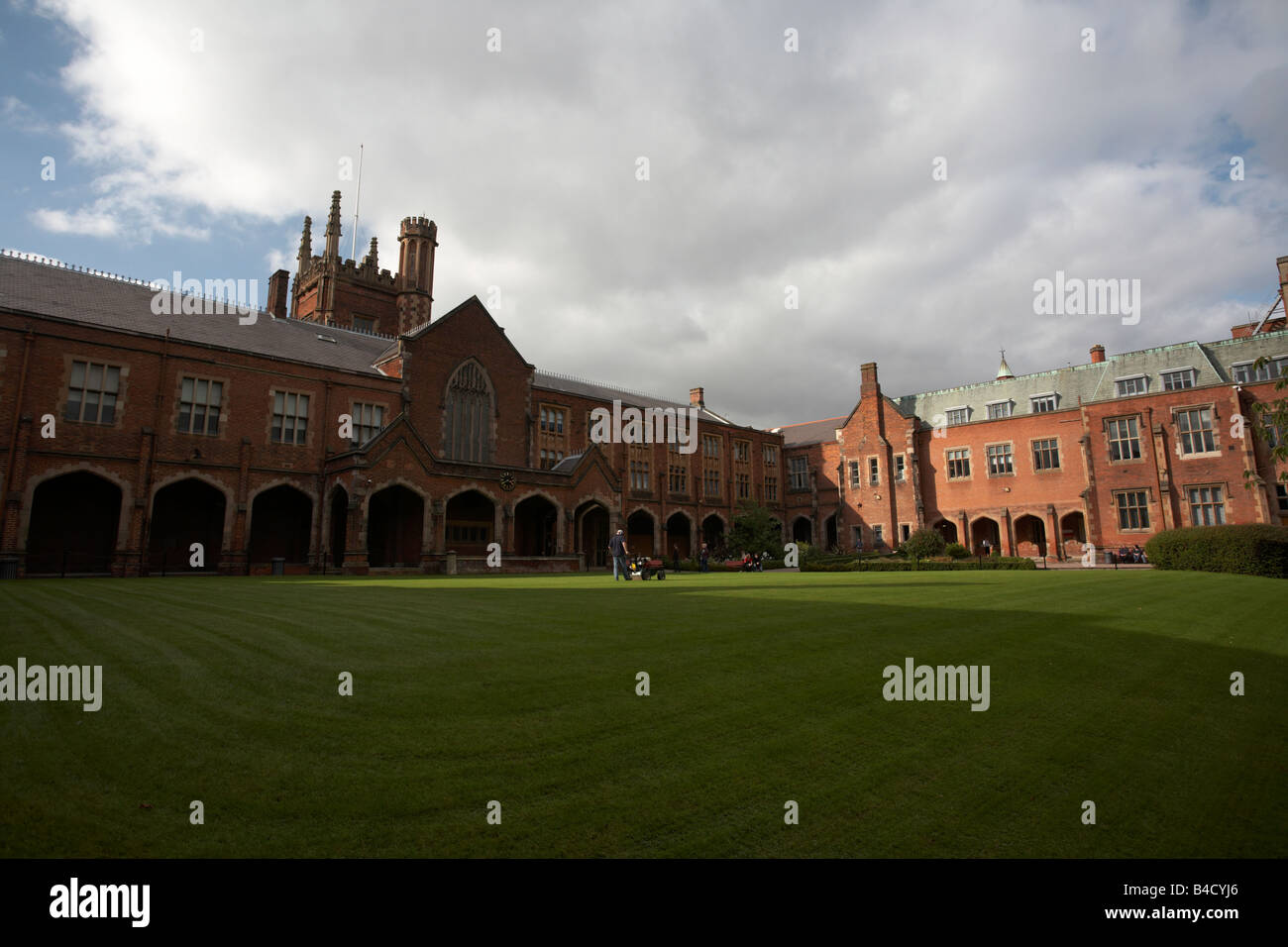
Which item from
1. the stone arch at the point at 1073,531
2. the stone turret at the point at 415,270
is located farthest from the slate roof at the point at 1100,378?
the stone turret at the point at 415,270

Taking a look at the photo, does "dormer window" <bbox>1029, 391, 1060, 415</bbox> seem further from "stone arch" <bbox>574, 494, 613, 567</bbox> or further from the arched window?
the arched window

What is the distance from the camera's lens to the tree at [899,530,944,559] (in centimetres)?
3847

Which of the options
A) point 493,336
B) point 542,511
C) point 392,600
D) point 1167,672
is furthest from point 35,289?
point 1167,672

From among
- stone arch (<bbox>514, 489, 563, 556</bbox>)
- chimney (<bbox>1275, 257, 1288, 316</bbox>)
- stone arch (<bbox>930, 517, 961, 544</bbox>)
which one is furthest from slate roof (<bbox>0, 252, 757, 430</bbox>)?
chimney (<bbox>1275, 257, 1288, 316</bbox>)

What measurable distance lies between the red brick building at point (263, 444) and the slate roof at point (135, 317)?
10 cm

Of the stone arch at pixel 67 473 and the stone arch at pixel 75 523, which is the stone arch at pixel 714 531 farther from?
the stone arch at pixel 75 523

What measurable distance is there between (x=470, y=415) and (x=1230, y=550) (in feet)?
115

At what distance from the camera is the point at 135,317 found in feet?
94.0

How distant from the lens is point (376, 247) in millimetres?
55469

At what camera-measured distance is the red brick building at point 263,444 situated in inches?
1011

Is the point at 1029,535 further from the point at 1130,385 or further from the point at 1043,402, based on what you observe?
the point at 1130,385

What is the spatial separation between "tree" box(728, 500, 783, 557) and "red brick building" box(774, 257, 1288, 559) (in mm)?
10417
